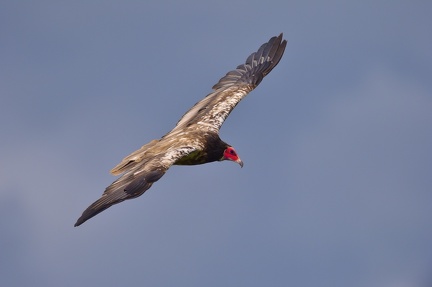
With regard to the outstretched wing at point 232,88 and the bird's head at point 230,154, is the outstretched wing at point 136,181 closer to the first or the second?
the bird's head at point 230,154

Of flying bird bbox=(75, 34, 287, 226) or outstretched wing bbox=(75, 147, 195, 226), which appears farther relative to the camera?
flying bird bbox=(75, 34, 287, 226)

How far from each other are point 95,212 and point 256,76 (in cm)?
1016

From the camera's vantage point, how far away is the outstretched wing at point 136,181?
2084 cm

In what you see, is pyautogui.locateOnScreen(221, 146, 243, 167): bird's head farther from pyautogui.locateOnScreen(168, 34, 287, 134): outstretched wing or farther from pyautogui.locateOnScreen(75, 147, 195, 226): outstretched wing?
pyautogui.locateOnScreen(75, 147, 195, 226): outstretched wing

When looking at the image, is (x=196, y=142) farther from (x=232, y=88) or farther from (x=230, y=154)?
(x=232, y=88)

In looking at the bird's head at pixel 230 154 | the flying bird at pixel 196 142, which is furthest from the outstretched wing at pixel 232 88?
the bird's head at pixel 230 154

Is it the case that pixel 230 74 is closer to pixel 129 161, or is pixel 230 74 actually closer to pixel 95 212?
pixel 129 161

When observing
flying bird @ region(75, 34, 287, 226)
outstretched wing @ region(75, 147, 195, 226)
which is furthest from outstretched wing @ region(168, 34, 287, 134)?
outstretched wing @ region(75, 147, 195, 226)

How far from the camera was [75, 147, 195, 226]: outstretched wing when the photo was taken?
20.8 m

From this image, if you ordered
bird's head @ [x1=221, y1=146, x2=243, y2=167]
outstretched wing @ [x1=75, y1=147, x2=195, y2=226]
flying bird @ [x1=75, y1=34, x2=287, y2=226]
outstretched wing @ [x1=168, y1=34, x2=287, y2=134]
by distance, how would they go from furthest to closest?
outstretched wing @ [x1=168, y1=34, x2=287, y2=134] < bird's head @ [x1=221, y1=146, x2=243, y2=167] < flying bird @ [x1=75, y1=34, x2=287, y2=226] < outstretched wing @ [x1=75, y1=147, x2=195, y2=226]

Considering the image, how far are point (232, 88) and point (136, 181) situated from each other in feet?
24.4

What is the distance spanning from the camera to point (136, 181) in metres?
22.2

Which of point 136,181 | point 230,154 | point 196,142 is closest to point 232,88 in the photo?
point 230,154

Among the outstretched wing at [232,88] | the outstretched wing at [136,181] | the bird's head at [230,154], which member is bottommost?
the outstretched wing at [136,181]
